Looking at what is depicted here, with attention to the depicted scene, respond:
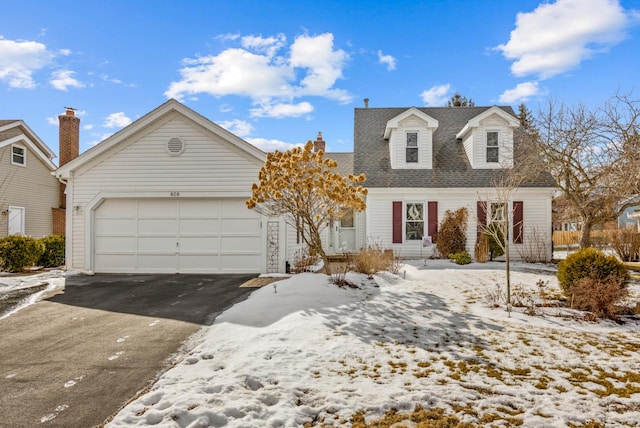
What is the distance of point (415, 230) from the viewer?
15227 mm

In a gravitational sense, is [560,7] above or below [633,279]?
above

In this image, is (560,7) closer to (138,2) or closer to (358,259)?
(358,259)

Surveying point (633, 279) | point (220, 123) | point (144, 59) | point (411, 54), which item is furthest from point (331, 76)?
point (633, 279)

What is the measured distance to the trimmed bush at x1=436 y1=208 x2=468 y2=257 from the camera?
1448 cm

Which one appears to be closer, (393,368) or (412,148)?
(393,368)

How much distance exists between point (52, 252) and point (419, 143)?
15.3 m

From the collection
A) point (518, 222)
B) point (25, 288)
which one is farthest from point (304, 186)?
point (518, 222)

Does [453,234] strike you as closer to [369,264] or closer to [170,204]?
[369,264]

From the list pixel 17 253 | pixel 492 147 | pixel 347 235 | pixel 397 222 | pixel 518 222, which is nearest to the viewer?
pixel 17 253

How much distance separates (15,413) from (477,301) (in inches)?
285

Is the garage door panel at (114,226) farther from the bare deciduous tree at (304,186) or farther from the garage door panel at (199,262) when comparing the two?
the bare deciduous tree at (304,186)

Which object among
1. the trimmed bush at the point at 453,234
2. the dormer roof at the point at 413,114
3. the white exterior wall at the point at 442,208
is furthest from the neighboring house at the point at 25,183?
the trimmed bush at the point at 453,234

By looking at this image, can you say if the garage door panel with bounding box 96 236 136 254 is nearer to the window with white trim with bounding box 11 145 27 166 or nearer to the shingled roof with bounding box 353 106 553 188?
the shingled roof with bounding box 353 106 553 188

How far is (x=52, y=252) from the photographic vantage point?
14586 millimetres
